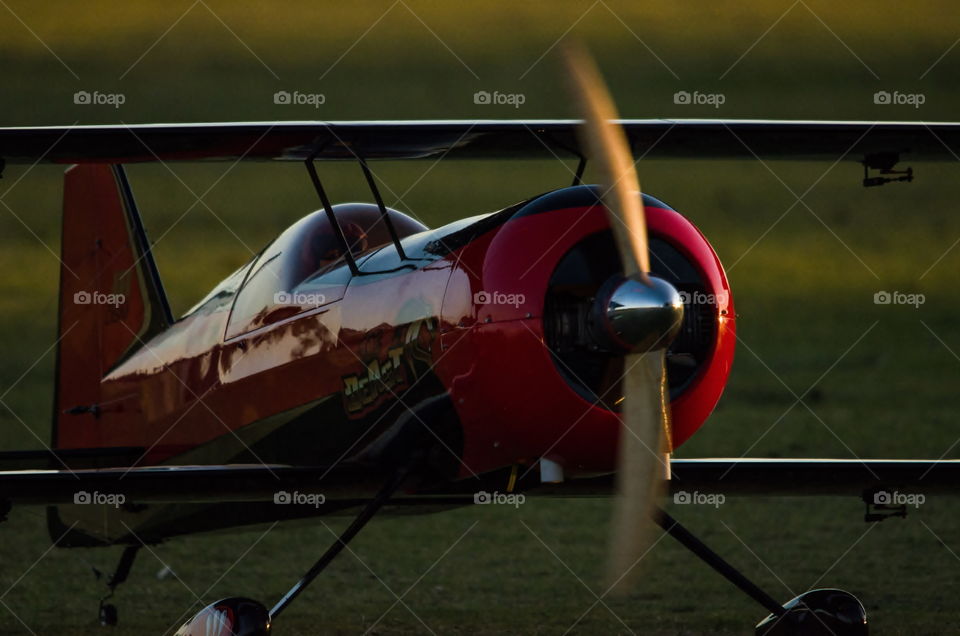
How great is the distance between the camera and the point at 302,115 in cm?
3997

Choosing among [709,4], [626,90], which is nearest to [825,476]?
[626,90]

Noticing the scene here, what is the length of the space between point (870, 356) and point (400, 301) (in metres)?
25.7

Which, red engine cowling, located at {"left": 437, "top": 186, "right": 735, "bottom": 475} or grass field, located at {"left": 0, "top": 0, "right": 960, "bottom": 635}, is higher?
grass field, located at {"left": 0, "top": 0, "right": 960, "bottom": 635}

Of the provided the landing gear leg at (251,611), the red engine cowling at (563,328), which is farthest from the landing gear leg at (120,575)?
the red engine cowling at (563,328)

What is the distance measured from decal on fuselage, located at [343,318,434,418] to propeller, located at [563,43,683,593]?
1091mm

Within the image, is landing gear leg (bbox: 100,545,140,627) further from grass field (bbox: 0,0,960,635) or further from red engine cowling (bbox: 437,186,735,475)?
red engine cowling (bbox: 437,186,735,475)

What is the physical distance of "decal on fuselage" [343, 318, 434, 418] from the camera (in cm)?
714

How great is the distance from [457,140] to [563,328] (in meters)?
1.51

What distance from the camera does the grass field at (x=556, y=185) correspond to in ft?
41.9

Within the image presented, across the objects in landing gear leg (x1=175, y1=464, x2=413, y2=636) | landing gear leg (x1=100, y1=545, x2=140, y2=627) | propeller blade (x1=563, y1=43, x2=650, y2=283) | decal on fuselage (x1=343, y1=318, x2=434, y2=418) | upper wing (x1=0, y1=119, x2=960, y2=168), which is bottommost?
landing gear leg (x1=175, y1=464, x2=413, y2=636)

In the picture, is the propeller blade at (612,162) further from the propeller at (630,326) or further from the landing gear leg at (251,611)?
the landing gear leg at (251,611)

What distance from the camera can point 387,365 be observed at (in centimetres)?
741


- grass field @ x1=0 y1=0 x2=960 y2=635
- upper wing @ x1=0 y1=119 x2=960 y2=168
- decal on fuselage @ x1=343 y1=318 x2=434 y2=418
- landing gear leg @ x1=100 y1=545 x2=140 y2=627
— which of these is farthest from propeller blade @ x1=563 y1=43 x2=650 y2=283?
grass field @ x1=0 y1=0 x2=960 y2=635

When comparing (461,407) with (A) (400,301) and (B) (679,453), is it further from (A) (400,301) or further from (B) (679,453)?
(B) (679,453)
